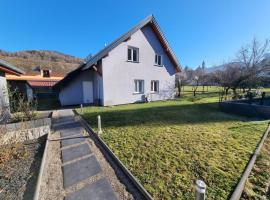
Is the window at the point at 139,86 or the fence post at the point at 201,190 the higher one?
the window at the point at 139,86

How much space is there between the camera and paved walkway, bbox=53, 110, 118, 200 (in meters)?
3.16

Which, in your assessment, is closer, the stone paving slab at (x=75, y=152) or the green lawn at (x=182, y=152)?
the green lawn at (x=182, y=152)

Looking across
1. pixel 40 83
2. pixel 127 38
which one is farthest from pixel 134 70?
pixel 40 83

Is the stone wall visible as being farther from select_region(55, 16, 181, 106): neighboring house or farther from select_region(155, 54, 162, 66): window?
select_region(155, 54, 162, 66): window

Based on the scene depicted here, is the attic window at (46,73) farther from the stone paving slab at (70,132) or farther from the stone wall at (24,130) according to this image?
the stone paving slab at (70,132)

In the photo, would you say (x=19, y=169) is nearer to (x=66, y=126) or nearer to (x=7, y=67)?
(x=66, y=126)

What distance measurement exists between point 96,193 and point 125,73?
12.5 m

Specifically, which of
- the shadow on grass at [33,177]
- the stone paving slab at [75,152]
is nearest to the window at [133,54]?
the stone paving slab at [75,152]

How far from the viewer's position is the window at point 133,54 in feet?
49.7

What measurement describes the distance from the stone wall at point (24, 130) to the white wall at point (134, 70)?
707cm

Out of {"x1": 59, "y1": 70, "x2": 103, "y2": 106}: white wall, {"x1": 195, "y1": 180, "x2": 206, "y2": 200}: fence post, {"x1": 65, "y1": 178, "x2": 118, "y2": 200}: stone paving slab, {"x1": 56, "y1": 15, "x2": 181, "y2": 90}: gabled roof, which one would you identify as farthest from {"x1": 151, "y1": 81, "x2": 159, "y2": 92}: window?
{"x1": 195, "y1": 180, "x2": 206, "y2": 200}: fence post

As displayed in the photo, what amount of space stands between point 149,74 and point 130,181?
1417cm

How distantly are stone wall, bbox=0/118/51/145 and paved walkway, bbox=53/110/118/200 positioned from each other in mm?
1241

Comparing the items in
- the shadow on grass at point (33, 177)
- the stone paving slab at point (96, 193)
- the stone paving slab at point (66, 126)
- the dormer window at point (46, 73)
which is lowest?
the stone paving slab at point (96, 193)
